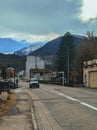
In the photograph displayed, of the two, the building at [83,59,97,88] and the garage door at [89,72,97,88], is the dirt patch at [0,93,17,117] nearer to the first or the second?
the garage door at [89,72,97,88]

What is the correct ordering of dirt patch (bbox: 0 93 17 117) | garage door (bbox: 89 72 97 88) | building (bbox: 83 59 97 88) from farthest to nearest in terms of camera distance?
building (bbox: 83 59 97 88) < garage door (bbox: 89 72 97 88) < dirt patch (bbox: 0 93 17 117)

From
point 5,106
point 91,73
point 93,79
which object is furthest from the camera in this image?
point 91,73

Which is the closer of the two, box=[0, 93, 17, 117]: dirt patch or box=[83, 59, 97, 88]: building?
box=[0, 93, 17, 117]: dirt patch

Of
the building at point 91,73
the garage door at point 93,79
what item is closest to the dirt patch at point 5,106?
the garage door at point 93,79

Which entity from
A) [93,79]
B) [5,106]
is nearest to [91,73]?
[93,79]

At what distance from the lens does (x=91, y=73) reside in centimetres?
8438

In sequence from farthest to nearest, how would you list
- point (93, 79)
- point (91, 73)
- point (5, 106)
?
point (91, 73) → point (93, 79) → point (5, 106)

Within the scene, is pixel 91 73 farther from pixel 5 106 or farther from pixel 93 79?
pixel 5 106

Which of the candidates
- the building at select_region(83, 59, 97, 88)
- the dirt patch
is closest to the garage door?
the building at select_region(83, 59, 97, 88)

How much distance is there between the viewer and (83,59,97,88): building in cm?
8029

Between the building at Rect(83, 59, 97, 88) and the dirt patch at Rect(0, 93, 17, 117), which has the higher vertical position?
the building at Rect(83, 59, 97, 88)

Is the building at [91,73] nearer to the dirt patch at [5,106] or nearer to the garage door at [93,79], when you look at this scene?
the garage door at [93,79]

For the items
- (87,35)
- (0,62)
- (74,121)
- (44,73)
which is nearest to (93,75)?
(0,62)

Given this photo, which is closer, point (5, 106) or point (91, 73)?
point (5, 106)
